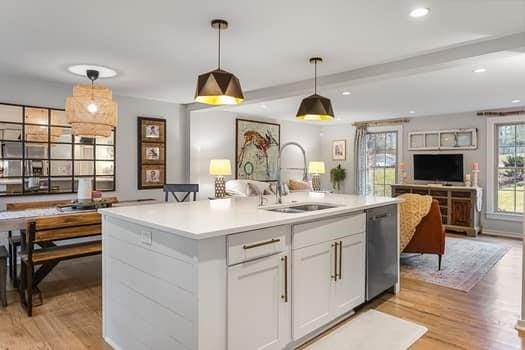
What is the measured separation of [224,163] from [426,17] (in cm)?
408

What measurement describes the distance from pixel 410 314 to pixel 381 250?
1.86ft

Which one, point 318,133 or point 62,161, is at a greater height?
point 318,133

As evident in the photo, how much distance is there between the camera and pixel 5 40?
294cm

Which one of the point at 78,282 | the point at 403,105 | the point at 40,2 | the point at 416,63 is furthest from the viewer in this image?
the point at 403,105

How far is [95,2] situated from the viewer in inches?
89.8

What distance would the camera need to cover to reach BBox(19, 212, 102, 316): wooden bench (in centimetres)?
→ 287

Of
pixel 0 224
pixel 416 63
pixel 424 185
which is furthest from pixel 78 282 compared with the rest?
pixel 424 185

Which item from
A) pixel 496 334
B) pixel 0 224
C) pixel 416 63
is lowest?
pixel 496 334

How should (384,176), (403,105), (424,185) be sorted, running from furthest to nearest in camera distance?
(384,176)
(424,185)
(403,105)

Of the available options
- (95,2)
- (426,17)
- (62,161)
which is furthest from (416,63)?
(62,161)

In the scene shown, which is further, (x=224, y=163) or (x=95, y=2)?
(x=224, y=163)

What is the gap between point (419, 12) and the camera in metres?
2.41

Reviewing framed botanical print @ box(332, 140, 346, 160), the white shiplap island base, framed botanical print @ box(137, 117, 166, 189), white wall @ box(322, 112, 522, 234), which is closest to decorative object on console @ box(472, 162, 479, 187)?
white wall @ box(322, 112, 522, 234)

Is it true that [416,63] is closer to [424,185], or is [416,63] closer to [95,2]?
[95,2]
